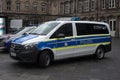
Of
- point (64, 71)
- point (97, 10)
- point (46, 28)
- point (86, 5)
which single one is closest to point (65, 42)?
point (46, 28)

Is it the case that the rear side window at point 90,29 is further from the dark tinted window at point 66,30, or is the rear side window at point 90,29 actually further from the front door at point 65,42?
the front door at point 65,42

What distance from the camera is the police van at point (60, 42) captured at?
1090 centimetres

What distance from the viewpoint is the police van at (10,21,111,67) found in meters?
10.9

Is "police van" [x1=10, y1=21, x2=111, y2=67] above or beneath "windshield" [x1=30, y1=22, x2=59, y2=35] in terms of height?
beneath

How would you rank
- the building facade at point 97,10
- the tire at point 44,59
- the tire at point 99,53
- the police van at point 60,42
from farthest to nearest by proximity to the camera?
the building facade at point 97,10 < the tire at point 99,53 < the tire at point 44,59 < the police van at point 60,42

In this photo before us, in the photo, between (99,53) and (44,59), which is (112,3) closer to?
(99,53)

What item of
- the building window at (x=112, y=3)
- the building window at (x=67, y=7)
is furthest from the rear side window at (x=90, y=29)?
the building window at (x=67, y=7)

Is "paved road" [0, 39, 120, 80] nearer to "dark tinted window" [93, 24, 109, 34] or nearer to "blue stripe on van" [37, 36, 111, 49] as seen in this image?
"blue stripe on van" [37, 36, 111, 49]

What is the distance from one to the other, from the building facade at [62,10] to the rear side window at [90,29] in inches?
1142

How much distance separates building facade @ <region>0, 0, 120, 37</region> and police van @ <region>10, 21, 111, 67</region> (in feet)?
96.7

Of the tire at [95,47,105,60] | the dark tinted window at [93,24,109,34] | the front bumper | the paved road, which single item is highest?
the dark tinted window at [93,24,109,34]

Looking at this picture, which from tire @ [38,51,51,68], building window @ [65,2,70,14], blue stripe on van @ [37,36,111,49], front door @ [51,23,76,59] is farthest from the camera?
building window @ [65,2,70,14]

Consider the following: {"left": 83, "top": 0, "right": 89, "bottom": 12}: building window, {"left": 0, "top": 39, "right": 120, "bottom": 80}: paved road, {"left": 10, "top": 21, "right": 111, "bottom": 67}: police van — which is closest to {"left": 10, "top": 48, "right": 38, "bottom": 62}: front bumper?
{"left": 10, "top": 21, "right": 111, "bottom": 67}: police van

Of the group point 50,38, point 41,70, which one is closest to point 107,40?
point 50,38
